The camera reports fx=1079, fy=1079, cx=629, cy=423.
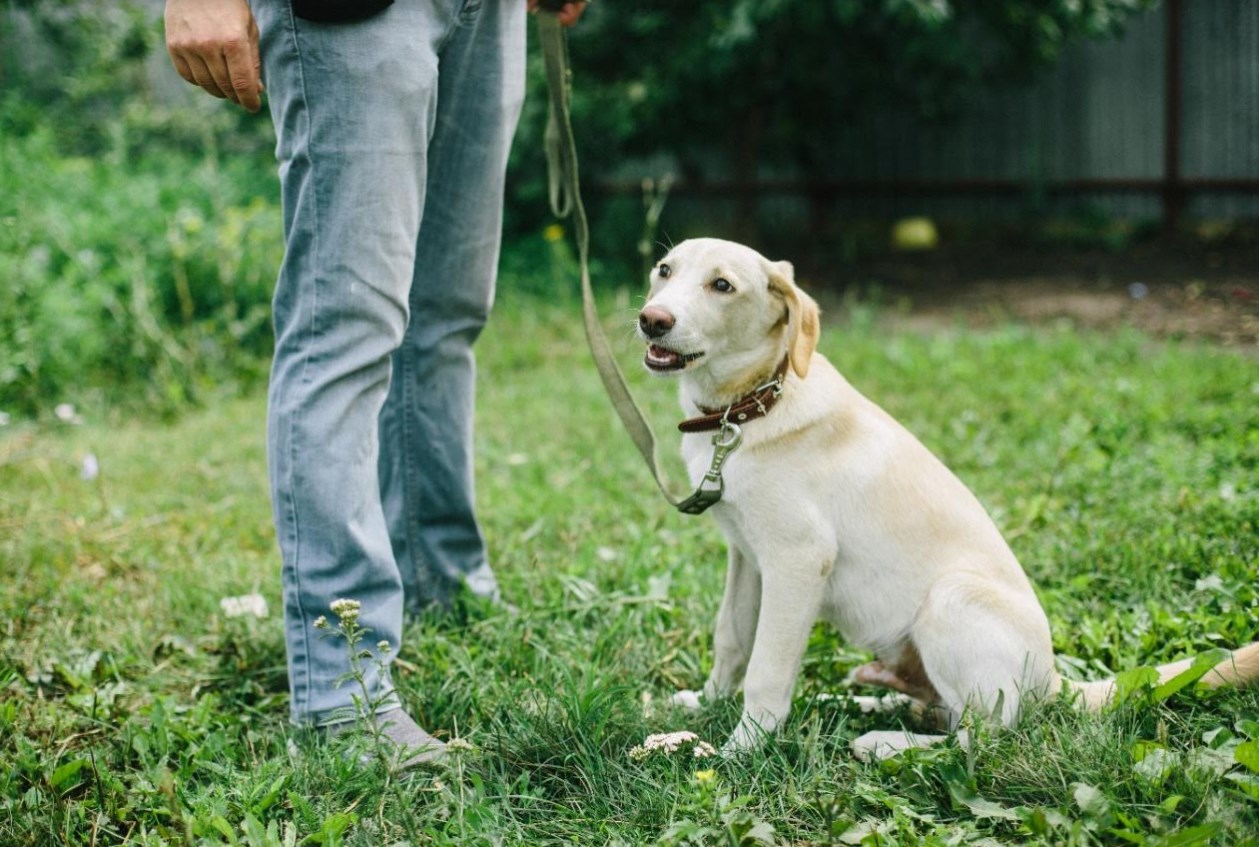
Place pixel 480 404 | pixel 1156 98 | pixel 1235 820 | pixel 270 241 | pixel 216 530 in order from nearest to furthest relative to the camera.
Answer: pixel 1235 820 → pixel 216 530 → pixel 480 404 → pixel 270 241 → pixel 1156 98

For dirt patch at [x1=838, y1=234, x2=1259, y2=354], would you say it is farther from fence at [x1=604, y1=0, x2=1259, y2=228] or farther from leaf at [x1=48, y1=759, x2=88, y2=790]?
leaf at [x1=48, y1=759, x2=88, y2=790]

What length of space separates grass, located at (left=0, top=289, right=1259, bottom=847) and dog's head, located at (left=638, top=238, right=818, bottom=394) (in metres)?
0.66

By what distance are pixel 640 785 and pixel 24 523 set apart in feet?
7.91

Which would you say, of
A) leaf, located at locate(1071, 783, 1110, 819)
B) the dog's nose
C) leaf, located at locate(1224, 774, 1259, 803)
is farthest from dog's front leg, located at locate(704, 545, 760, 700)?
leaf, located at locate(1224, 774, 1259, 803)

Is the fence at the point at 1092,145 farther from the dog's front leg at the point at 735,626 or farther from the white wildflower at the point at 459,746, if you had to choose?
the white wildflower at the point at 459,746

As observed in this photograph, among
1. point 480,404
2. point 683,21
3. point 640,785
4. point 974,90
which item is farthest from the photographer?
point 974,90

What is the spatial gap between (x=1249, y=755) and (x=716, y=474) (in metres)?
1.01

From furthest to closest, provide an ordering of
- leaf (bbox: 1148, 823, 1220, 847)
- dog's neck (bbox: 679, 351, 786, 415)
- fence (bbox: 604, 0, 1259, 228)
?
fence (bbox: 604, 0, 1259, 228), dog's neck (bbox: 679, 351, 786, 415), leaf (bbox: 1148, 823, 1220, 847)

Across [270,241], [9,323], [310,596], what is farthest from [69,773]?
[270,241]

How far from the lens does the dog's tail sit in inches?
78.2

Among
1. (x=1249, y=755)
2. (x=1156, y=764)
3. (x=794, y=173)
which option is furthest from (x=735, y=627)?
(x=794, y=173)

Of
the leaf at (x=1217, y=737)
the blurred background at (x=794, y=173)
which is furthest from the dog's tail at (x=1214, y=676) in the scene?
the blurred background at (x=794, y=173)

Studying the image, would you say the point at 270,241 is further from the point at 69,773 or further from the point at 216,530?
the point at 69,773

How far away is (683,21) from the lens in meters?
6.96
